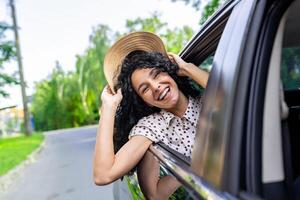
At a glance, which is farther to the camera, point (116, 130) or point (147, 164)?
point (116, 130)

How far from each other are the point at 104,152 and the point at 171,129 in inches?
14.7

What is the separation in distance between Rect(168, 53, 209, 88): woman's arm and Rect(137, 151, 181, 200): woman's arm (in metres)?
0.49

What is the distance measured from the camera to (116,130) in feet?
7.72

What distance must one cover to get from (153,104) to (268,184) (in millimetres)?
1070

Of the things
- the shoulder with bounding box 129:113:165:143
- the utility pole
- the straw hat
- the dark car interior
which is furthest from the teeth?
the utility pole

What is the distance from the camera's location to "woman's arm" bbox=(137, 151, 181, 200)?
1.68 metres

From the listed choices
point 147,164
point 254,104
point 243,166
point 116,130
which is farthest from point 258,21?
point 116,130

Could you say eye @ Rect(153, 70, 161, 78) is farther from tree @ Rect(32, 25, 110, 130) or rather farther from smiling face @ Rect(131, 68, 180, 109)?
tree @ Rect(32, 25, 110, 130)

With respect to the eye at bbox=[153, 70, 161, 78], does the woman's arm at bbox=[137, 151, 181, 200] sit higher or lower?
lower

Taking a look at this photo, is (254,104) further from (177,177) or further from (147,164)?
(147,164)

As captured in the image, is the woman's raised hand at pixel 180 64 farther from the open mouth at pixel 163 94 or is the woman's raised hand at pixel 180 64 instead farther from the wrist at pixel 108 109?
the wrist at pixel 108 109

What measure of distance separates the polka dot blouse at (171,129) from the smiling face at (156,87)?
0.20 feet

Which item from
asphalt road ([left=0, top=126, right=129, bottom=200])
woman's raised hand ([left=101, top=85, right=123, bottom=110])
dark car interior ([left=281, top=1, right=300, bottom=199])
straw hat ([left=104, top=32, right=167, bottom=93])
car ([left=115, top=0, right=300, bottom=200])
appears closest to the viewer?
car ([left=115, top=0, right=300, bottom=200])

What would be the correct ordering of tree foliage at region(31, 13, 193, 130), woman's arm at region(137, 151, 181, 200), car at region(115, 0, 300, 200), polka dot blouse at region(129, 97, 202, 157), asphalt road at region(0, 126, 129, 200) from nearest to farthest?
car at region(115, 0, 300, 200), woman's arm at region(137, 151, 181, 200), polka dot blouse at region(129, 97, 202, 157), asphalt road at region(0, 126, 129, 200), tree foliage at region(31, 13, 193, 130)
